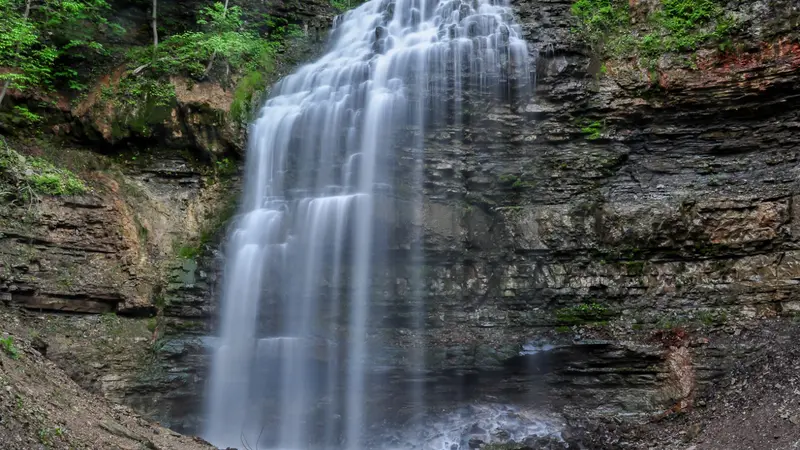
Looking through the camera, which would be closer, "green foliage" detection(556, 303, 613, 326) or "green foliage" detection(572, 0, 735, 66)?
"green foliage" detection(556, 303, 613, 326)

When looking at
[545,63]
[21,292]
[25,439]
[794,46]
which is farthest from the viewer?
[545,63]

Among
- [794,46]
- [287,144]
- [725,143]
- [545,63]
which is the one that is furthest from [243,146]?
[794,46]

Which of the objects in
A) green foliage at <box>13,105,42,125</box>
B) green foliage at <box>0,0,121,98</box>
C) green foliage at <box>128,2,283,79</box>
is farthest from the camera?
green foliage at <box>128,2,283,79</box>

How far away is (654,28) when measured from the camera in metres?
13.2

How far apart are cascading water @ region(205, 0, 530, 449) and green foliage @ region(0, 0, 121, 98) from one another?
4319mm

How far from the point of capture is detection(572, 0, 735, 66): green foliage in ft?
41.1

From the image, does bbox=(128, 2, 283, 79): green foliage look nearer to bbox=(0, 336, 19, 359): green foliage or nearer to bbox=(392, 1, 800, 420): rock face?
bbox=(392, 1, 800, 420): rock face

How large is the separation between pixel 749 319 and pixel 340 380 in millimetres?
7470

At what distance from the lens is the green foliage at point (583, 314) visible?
38.3 ft

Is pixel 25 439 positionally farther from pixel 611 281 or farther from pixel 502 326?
pixel 611 281

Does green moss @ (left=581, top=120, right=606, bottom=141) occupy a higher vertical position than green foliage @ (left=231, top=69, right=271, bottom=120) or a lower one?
lower

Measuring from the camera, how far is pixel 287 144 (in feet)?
44.7

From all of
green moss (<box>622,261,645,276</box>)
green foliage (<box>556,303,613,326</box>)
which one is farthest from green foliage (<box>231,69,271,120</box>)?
green moss (<box>622,261,645,276</box>)

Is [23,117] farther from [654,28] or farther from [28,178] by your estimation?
[654,28]
